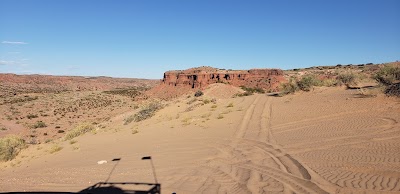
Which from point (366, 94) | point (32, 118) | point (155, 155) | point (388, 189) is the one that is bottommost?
point (32, 118)

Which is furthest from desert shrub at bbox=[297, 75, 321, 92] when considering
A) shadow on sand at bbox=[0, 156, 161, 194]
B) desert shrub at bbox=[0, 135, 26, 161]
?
desert shrub at bbox=[0, 135, 26, 161]

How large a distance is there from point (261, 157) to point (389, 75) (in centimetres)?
1540

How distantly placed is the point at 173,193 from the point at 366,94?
15.7 m

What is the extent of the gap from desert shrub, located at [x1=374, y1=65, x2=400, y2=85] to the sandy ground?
4166 millimetres

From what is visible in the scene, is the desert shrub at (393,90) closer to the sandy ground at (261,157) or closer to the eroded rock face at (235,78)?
the sandy ground at (261,157)

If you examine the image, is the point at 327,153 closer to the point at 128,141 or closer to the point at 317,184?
the point at 317,184

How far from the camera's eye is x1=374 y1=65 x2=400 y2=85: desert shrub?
66.5 feet

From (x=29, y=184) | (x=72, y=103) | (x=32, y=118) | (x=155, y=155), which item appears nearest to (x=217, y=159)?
(x=155, y=155)

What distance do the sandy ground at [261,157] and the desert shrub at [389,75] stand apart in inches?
164

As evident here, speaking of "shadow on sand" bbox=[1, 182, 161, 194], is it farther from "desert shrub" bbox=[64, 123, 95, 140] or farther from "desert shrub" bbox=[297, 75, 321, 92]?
"desert shrub" bbox=[297, 75, 321, 92]

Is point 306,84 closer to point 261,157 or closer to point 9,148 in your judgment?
point 261,157

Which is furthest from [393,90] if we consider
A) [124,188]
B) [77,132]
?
[77,132]

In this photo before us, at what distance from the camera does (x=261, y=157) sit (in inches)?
386

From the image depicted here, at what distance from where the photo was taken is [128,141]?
16.4 m
